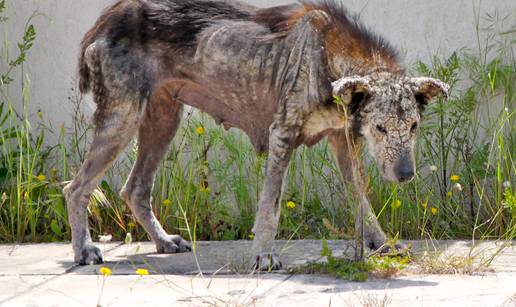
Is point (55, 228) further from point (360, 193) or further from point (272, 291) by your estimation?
point (272, 291)

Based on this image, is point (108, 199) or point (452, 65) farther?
point (108, 199)

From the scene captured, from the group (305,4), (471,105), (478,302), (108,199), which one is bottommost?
(478,302)

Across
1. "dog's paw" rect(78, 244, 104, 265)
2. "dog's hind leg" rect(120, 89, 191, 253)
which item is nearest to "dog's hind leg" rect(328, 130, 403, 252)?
"dog's hind leg" rect(120, 89, 191, 253)

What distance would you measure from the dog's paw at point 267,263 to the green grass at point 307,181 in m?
1.28

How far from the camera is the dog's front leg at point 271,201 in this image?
5.68m

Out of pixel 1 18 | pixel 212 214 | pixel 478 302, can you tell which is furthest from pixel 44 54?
pixel 478 302

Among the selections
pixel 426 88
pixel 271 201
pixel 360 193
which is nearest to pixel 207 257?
pixel 271 201

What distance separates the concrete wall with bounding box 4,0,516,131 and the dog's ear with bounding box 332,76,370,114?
2.18m

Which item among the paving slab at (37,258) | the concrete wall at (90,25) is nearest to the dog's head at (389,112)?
the paving slab at (37,258)

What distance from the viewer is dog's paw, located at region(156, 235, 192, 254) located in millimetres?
6449

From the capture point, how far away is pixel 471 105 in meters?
7.06

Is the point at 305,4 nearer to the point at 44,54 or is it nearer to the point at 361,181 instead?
the point at 361,181

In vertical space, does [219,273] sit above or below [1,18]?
below

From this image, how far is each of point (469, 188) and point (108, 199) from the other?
2768mm
